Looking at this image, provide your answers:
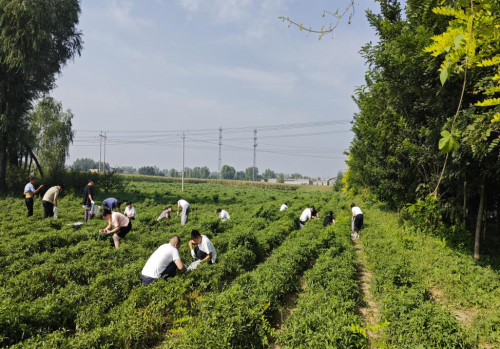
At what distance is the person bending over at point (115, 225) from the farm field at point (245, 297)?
0.39 m

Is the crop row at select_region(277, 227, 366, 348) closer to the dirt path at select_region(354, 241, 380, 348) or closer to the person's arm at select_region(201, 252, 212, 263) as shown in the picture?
the dirt path at select_region(354, 241, 380, 348)

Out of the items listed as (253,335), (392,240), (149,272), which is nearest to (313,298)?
(253,335)

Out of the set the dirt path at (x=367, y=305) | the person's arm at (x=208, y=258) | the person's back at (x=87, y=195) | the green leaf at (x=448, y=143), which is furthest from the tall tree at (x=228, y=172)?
the green leaf at (x=448, y=143)

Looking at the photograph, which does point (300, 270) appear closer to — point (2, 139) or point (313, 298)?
point (313, 298)

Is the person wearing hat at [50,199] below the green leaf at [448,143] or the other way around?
below

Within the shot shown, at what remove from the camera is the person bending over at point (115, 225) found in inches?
360

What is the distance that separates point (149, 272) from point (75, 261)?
2650 mm

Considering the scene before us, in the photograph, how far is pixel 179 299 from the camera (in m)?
5.67

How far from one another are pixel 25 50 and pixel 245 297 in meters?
22.7

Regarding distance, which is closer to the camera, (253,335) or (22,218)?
(253,335)

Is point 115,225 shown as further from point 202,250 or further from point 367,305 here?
point 367,305

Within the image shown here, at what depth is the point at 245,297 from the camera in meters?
5.77

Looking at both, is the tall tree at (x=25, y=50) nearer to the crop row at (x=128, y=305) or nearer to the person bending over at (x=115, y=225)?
the person bending over at (x=115, y=225)

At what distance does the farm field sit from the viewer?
4461 mm
